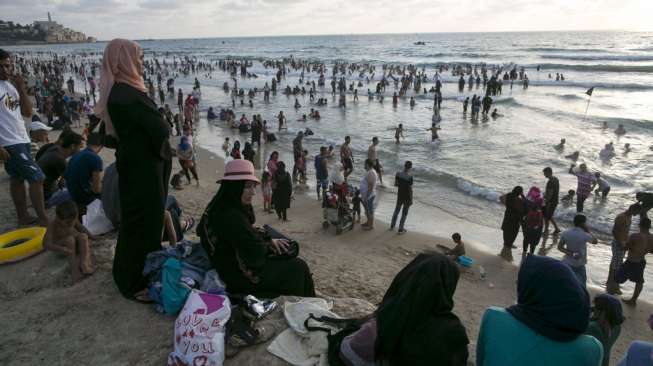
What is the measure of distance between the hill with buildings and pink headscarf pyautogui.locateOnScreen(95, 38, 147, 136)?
146586 millimetres

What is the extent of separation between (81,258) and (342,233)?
546 centimetres

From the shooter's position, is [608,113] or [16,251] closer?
[16,251]

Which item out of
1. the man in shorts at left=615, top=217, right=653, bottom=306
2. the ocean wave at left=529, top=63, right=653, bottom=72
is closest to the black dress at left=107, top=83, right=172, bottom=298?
the man in shorts at left=615, top=217, right=653, bottom=306

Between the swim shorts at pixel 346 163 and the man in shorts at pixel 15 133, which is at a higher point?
the man in shorts at pixel 15 133

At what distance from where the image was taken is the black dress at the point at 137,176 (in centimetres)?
306

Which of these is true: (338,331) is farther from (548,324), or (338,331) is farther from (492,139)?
(492,139)

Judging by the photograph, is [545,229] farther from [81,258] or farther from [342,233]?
[81,258]

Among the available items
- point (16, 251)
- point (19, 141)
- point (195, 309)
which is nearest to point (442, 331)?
point (195, 309)

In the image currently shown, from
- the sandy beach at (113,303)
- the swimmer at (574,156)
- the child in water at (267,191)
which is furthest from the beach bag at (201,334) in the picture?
the swimmer at (574,156)

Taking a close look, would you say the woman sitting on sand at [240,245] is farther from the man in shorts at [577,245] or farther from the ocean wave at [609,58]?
the ocean wave at [609,58]

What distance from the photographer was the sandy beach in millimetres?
2951

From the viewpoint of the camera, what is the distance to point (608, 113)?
23188mm

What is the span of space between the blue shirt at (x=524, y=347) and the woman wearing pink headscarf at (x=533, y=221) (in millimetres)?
5611

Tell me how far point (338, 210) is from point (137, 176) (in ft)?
18.6
